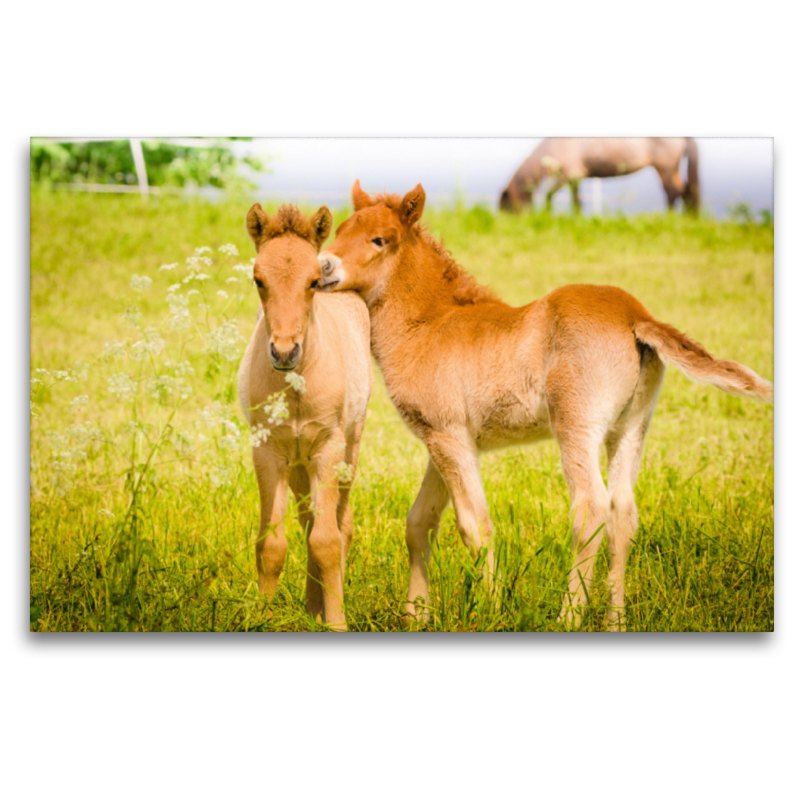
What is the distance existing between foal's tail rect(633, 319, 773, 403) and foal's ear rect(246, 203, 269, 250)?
4.46ft

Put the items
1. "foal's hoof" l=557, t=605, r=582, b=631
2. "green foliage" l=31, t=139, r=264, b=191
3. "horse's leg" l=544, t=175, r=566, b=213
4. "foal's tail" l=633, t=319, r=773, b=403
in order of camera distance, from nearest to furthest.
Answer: "foal's tail" l=633, t=319, r=773, b=403 → "foal's hoof" l=557, t=605, r=582, b=631 → "green foliage" l=31, t=139, r=264, b=191 → "horse's leg" l=544, t=175, r=566, b=213

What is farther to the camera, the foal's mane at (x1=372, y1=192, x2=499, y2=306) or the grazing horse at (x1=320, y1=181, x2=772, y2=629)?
the foal's mane at (x1=372, y1=192, x2=499, y2=306)

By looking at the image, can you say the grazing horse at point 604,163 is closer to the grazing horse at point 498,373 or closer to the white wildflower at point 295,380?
the grazing horse at point 498,373

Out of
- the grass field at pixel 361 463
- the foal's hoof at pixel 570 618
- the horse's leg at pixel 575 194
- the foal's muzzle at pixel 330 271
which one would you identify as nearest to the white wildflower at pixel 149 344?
the grass field at pixel 361 463

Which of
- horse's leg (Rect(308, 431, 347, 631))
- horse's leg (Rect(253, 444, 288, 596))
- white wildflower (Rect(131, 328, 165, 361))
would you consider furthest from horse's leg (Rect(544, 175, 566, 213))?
white wildflower (Rect(131, 328, 165, 361))

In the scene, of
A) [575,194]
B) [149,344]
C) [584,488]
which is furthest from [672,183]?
[149,344]

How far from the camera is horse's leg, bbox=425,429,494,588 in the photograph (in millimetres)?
3047

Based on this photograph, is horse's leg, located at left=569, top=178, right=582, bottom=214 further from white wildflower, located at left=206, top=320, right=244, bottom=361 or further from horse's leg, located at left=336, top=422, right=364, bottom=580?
white wildflower, located at left=206, top=320, right=244, bottom=361

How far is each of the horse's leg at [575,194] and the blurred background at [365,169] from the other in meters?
0.03

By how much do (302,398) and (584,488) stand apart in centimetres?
99

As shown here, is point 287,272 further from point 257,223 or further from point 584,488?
point 584,488
